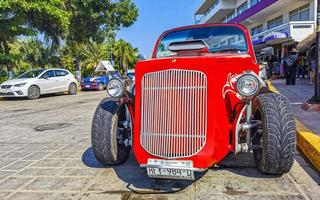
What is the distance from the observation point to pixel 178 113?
4.16 metres

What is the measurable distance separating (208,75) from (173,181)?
143cm

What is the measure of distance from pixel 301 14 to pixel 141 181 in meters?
28.8

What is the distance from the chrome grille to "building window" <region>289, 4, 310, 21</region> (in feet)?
89.5

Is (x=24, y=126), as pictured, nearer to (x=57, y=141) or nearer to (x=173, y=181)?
(x=57, y=141)

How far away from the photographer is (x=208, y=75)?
4160 mm

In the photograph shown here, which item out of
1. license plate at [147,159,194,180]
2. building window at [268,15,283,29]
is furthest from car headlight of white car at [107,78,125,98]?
building window at [268,15,283,29]

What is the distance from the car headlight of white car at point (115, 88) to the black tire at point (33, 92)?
14.6 metres

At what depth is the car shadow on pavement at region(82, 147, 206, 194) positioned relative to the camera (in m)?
4.45

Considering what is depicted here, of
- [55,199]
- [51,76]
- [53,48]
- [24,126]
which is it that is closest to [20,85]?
[51,76]

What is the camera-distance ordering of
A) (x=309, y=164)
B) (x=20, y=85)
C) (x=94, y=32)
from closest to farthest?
(x=309, y=164) → (x=20, y=85) → (x=94, y=32)

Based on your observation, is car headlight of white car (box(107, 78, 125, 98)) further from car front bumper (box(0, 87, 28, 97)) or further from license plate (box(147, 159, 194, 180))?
car front bumper (box(0, 87, 28, 97))

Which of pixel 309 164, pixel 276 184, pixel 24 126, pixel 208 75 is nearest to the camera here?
pixel 208 75

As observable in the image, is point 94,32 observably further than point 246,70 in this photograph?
Yes

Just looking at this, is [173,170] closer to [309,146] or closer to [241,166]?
[241,166]
